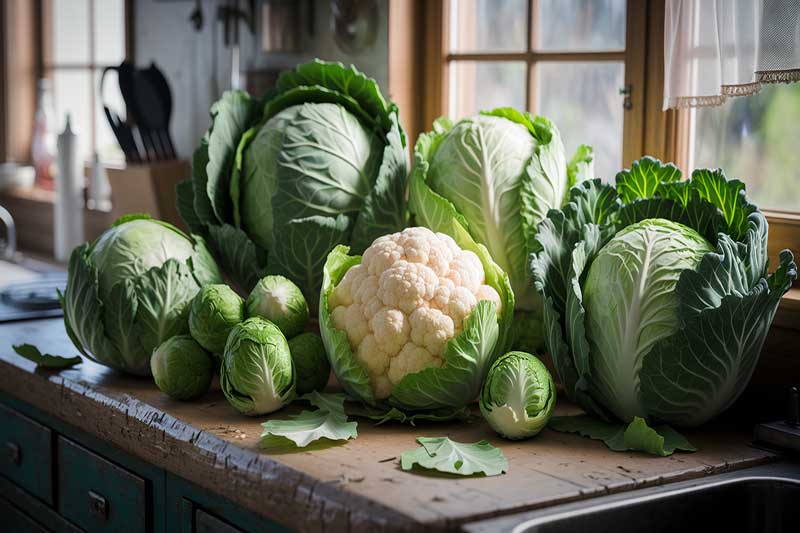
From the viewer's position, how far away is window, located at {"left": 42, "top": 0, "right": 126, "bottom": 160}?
3.64 m

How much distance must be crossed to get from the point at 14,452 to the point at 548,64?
1249 mm

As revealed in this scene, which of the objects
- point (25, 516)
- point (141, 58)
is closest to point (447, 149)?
point (25, 516)

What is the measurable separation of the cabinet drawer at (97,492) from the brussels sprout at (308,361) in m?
0.28

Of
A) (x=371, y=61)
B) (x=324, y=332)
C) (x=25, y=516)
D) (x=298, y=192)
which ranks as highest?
(x=371, y=61)

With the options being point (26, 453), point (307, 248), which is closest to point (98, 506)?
point (26, 453)

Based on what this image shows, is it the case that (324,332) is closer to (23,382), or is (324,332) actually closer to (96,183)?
(23,382)

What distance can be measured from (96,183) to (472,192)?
196 cm

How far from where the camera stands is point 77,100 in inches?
151

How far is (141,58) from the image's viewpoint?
10.5ft

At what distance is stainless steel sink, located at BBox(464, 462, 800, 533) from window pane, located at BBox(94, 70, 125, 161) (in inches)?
111

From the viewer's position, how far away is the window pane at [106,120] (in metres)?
3.71

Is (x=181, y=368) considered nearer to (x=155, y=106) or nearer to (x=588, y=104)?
(x=588, y=104)

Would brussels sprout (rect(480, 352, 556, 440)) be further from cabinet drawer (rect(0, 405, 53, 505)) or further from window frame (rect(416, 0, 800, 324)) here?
cabinet drawer (rect(0, 405, 53, 505))

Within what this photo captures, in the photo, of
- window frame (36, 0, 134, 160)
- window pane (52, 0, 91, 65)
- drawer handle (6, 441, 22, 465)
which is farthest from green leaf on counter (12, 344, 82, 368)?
window pane (52, 0, 91, 65)
